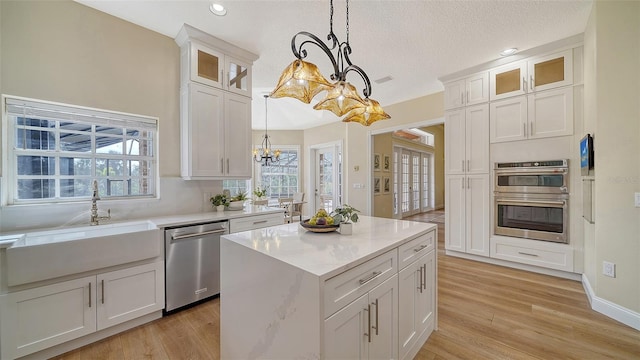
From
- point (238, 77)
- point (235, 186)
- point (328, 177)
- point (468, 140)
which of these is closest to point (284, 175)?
point (328, 177)

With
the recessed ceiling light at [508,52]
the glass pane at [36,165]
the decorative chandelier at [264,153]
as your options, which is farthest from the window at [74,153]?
the recessed ceiling light at [508,52]

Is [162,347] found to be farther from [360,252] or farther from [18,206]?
[360,252]

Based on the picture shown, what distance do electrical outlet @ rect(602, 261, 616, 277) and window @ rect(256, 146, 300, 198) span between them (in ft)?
19.9

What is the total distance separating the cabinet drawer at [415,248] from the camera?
5.01 ft

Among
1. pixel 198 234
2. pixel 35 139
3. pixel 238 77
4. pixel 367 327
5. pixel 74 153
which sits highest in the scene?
pixel 238 77

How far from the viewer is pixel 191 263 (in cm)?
237

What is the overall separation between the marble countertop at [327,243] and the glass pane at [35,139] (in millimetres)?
2086

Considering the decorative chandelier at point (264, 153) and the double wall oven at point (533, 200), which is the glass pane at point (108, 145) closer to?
the decorative chandelier at point (264, 153)

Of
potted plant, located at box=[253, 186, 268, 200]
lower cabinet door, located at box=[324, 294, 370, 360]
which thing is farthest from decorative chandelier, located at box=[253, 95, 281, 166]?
lower cabinet door, located at box=[324, 294, 370, 360]

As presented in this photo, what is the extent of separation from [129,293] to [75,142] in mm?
1563

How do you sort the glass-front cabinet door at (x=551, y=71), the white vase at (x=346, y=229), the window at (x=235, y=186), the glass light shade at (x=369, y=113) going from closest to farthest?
the white vase at (x=346, y=229) < the glass light shade at (x=369, y=113) < the glass-front cabinet door at (x=551, y=71) < the window at (x=235, y=186)

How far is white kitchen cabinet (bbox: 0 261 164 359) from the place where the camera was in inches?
62.1

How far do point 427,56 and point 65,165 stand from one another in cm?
421

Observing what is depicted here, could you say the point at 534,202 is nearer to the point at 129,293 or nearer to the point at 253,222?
the point at 253,222
